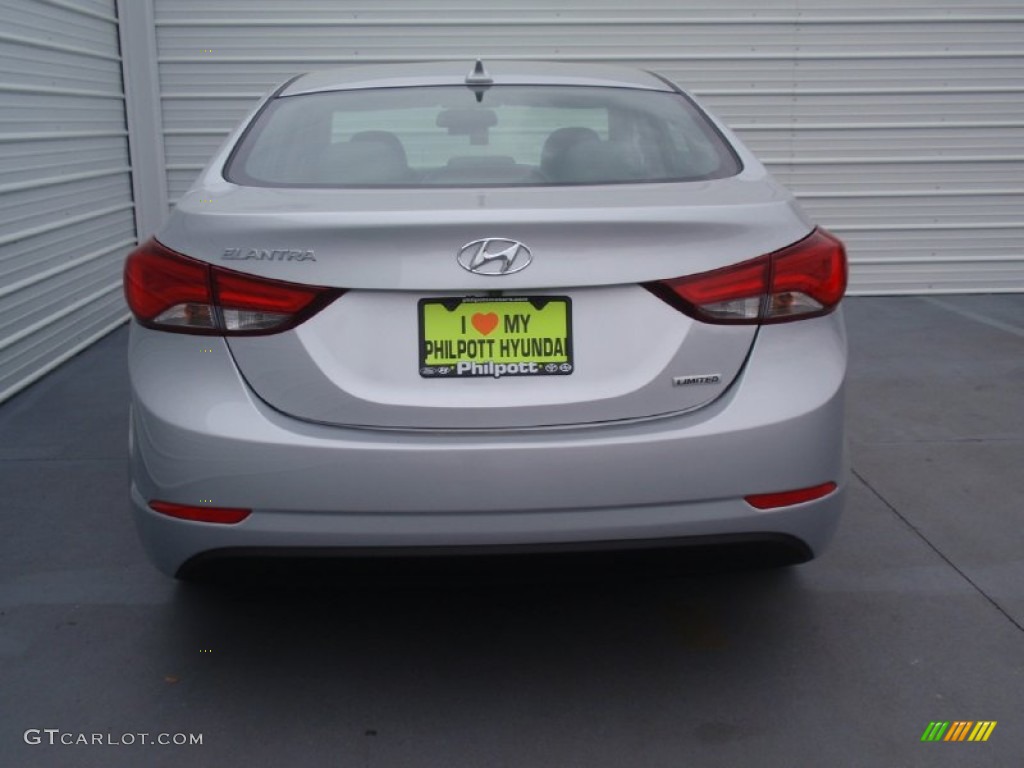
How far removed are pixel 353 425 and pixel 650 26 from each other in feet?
22.0

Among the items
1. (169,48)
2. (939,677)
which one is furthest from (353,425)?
(169,48)

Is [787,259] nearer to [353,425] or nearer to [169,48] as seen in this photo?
[353,425]

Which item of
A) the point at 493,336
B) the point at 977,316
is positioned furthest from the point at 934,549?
the point at 977,316

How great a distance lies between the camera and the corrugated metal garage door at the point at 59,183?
6.28m

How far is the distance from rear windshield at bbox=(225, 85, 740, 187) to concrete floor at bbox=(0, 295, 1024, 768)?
1070 millimetres

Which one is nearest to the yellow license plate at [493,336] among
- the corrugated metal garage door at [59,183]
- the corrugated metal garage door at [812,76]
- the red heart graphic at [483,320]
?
the red heart graphic at [483,320]

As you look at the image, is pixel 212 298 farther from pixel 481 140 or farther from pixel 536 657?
pixel 536 657

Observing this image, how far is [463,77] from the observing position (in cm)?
379

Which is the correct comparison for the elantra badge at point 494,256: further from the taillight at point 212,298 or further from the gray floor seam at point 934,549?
the gray floor seam at point 934,549

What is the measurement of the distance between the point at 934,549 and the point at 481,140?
1.98 meters

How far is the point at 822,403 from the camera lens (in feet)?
9.21

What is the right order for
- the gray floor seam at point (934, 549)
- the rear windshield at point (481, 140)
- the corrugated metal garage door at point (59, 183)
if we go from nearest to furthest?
the rear windshield at point (481, 140) < the gray floor seam at point (934, 549) < the corrugated metal garage door at point (59, 183)

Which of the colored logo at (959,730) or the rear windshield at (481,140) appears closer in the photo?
the colored logo at (959,730)

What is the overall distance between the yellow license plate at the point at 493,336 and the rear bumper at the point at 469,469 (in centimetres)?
14
